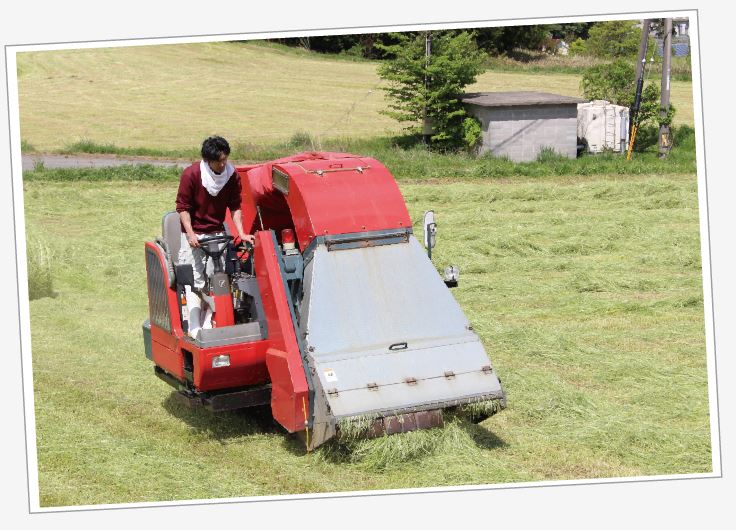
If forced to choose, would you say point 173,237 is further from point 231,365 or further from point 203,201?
point 231,365

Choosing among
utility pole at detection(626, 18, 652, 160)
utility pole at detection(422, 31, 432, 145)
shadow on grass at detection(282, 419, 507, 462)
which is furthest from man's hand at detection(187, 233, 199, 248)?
utility pole at detection(422, 31, 432, 145)

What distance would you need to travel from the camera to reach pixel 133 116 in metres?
35.2

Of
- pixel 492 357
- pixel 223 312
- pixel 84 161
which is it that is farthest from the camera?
pixel 84 161

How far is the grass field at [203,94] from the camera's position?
107ft

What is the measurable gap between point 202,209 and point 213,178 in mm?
310

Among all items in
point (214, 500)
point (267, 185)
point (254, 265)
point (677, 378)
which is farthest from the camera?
point (677, 378)

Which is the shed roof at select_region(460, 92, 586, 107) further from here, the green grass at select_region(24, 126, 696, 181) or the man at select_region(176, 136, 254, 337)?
the man at select_region(176, 136, 254, 337)

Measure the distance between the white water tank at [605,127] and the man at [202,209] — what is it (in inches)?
830

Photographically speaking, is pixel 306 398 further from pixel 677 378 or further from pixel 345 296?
pixel 677 378

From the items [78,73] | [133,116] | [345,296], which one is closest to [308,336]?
[345,296]

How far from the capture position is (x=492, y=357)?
11.6 meters

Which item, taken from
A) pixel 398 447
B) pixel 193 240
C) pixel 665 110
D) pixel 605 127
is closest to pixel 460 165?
pixel 665 110

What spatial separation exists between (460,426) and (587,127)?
22.3 m

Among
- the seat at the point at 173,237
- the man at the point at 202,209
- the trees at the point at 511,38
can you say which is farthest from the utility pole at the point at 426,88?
the man at the point at 202,209
